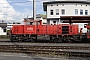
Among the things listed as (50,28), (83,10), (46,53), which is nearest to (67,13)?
(83,10)

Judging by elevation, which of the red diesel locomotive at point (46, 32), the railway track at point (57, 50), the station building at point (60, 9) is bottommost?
the railway track at point (57, 50)

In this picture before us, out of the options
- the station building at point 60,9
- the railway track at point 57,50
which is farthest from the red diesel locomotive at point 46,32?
the station building at point 60,9

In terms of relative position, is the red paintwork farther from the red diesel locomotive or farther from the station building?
the station building

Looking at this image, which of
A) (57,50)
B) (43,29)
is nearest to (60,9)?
(43,29)

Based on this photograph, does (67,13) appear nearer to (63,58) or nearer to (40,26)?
(40,26)

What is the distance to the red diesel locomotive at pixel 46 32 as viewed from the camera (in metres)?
26.0

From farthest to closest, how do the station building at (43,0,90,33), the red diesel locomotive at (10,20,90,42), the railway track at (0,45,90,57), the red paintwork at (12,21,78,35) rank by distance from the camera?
the station building at (43,0,90,33) → the red paintwork at (12,21,78,35) → the red diesel locomotive at (10,20,90,42) → the railway track at (0,45,90,57)

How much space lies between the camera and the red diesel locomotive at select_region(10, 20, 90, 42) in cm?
2602

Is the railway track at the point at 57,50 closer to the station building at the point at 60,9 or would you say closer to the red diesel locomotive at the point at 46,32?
the red diesel locomotive at the point at 46,32

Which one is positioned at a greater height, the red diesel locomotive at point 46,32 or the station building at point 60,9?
the station building at point 60,9

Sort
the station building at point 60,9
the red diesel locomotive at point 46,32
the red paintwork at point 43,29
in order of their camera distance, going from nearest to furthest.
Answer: the red diesel locomotive at point 46,32 → the red paintwork at point 43,29 → the station building at point 60,9

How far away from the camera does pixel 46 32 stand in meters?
26.8

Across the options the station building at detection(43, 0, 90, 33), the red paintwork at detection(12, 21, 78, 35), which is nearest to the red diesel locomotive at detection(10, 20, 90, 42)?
the red paintwork at detection(12, 21, 78, 35)

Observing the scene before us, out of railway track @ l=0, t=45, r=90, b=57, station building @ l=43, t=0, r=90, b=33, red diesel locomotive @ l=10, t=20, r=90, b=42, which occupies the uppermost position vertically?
station building @ l=43, t=0, r=90, b=33
